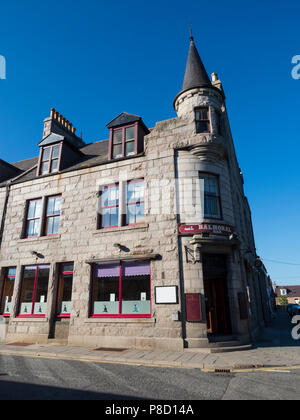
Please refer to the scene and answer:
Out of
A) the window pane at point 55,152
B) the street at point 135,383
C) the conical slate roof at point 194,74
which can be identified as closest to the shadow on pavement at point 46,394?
the street at point 135,383

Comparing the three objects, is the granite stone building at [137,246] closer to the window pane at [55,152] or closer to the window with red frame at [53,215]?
the window with red frame at [53,215]

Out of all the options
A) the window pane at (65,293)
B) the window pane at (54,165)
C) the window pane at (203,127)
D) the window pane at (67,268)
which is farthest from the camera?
the window pane at (54,165)

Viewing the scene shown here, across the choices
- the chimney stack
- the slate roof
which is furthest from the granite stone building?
the chimney stack

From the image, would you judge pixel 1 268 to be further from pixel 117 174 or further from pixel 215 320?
pixel 215 320

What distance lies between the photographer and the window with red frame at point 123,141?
14461 millimetres

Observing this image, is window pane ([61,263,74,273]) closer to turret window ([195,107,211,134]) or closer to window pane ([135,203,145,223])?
window pane ([135,203,145,223])

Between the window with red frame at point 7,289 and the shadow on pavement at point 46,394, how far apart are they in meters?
10.1

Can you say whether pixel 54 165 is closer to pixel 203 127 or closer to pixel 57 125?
pixel 57 125

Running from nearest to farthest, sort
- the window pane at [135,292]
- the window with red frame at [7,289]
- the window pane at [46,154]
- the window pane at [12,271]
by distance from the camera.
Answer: the window pane at [135,292] < the window with red frame at [7,289] < the window pane at [12,271] < the window pane at [46,154]

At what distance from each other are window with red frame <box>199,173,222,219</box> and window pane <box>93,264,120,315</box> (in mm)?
5308

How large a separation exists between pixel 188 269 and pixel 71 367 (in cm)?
576

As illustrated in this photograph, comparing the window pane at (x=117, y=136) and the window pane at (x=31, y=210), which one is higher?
the window pane at (x=117, y=136)

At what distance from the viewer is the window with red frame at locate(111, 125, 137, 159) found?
14461 millimetres
